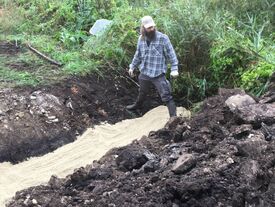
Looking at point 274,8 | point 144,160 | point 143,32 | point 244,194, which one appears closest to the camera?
point 244,194

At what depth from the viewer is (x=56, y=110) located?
27.1 feet

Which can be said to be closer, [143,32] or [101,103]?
[143,32]

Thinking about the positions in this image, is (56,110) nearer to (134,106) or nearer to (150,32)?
(134,106)

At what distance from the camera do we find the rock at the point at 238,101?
653 centimetres

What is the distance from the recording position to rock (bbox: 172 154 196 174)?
550 cm

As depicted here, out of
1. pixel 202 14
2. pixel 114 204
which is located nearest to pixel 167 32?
pixel 202 14

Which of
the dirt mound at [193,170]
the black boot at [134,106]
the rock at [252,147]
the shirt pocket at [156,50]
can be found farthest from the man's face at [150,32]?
the rock at [252,147]

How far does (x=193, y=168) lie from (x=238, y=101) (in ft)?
4.72

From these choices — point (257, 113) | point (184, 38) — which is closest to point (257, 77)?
point (184, 38)

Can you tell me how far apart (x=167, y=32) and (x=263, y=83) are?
1.95 metres

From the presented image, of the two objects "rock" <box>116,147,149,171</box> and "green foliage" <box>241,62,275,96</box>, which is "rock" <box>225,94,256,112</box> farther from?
"green foliage" <box>241,62,275,96</box>

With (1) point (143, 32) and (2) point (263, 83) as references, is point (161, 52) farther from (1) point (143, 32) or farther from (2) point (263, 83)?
(2) point (263, 83)

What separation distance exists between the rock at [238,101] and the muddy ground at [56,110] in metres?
2.44

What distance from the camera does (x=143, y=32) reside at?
312 inches
